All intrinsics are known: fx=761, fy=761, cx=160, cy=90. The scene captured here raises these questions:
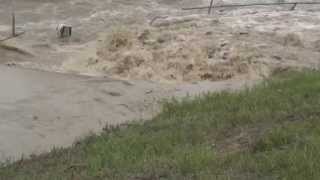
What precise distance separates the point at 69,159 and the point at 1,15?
13.7 meters

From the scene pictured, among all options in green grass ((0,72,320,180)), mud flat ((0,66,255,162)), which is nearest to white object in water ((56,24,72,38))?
mud flat ((0,66,255,162))

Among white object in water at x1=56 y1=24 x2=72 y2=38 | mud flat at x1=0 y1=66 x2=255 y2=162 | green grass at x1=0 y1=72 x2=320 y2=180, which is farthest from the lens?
white object in water at x1=56 y1=24 x2=72 y2=38

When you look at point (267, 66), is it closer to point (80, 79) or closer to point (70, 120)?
point (80, 79)

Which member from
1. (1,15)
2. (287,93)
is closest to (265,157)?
(287,93)

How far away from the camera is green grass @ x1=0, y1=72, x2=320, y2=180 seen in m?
6.42

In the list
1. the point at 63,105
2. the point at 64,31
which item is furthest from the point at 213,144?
the point at 64,31

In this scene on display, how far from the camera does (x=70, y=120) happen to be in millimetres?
12703

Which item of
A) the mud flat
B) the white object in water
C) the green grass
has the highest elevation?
the green grass

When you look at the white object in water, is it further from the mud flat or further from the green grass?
the green grass

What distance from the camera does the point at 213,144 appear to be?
26.2 feet

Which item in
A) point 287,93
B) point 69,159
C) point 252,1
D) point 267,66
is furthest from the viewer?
point 252,1

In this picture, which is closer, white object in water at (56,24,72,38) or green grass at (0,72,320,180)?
green grass at (0,72,320,180)

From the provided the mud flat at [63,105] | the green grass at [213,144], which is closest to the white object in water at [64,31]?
the mud flat at [63,105]

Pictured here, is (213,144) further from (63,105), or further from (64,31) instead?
(64,31)
